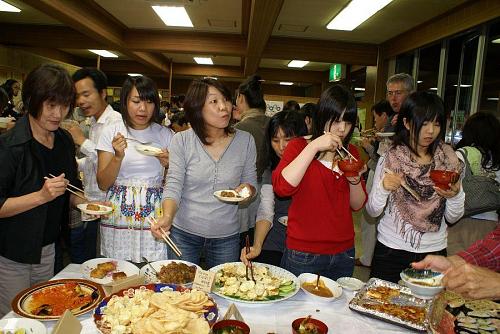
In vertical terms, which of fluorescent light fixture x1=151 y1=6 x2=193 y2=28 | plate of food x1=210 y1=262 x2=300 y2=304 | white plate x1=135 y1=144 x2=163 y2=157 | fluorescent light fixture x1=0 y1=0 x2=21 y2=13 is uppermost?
fluorescent light fixture x1=0 y1=0 x2=21 y2=13

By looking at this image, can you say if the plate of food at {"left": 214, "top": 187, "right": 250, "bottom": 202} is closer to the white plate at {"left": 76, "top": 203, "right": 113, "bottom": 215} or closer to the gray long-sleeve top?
the gray long-sleeve top

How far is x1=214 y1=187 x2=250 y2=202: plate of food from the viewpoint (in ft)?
5.64

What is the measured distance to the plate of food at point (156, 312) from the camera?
3.43 feet

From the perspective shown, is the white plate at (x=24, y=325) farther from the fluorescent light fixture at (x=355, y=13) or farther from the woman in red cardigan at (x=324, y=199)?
the fluorescent light fixture at (x=355, y=13)

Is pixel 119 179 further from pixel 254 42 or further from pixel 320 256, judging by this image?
pixel 254 42

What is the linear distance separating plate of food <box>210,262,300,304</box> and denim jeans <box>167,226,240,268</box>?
244 millimetres

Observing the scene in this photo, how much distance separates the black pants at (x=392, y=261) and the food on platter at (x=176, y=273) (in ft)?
3.26

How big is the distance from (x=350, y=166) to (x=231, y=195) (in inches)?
21.9

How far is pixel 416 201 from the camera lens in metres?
1.91

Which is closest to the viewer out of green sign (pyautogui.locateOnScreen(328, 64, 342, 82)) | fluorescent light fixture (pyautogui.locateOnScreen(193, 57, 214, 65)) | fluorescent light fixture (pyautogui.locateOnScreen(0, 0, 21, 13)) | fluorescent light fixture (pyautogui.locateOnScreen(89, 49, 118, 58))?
fluorescent light fixture (pyautogui.locateOnScreen(0, 0, 21, 13))

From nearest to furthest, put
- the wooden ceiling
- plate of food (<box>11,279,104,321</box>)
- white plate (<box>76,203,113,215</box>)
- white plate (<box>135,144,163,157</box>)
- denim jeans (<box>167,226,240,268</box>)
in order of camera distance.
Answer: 1. plate of food (<box>11,279,104,321</box>)
2. white plate (<box>76,203,113,215</box>)
3. denim jeans (<box>167,226,240,268</box>)
4. white plate (<box>135,144,163,157</box>)
5. the wooden ceiling

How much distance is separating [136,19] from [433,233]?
580cm

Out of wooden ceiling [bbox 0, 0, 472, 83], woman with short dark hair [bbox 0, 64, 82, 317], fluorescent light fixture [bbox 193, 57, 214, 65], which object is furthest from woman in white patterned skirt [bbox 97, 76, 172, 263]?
fluorescent light fixture [bbox 193, 57, 214, 65]

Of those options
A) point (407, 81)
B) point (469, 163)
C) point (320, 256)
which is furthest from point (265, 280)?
point (407, 81)
